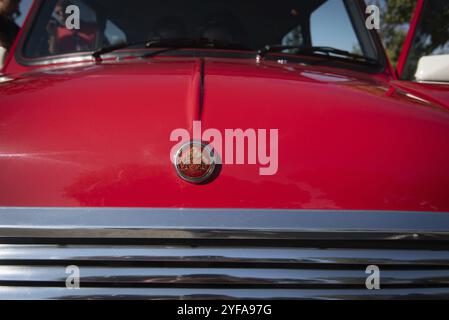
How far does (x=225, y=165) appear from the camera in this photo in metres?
1.65

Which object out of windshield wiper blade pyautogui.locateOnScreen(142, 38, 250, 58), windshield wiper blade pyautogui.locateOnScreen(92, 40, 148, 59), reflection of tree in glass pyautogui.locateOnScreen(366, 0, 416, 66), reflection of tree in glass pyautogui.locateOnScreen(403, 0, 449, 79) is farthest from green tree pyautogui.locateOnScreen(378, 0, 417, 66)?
windshield wiper blade pyautogui.locateOnScreen(92, 40, 148, 59)

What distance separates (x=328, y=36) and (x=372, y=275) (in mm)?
1751

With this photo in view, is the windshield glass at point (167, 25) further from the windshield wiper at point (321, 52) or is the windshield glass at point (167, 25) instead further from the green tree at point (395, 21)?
the green tree at point (395, 21)

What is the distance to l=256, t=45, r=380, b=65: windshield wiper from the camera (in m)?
2.73

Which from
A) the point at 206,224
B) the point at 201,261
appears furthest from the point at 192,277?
the point at 206,224

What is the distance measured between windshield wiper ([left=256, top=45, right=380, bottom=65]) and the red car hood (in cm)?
94

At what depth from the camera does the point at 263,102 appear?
1805 mm


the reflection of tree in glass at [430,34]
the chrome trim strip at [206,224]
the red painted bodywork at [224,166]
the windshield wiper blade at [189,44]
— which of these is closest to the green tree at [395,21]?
the reflection of tree in glass at [430,34]

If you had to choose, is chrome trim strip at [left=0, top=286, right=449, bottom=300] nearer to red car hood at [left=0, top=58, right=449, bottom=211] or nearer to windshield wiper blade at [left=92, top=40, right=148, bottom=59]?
red car hood at [left=0, top=58, right=449, bottom=211]

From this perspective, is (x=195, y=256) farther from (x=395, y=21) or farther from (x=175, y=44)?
(x=395, y=21)

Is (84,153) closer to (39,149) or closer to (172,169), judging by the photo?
(39,149)

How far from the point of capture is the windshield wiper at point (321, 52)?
2729 millimetres

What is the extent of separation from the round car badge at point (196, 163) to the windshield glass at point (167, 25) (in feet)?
4.14
